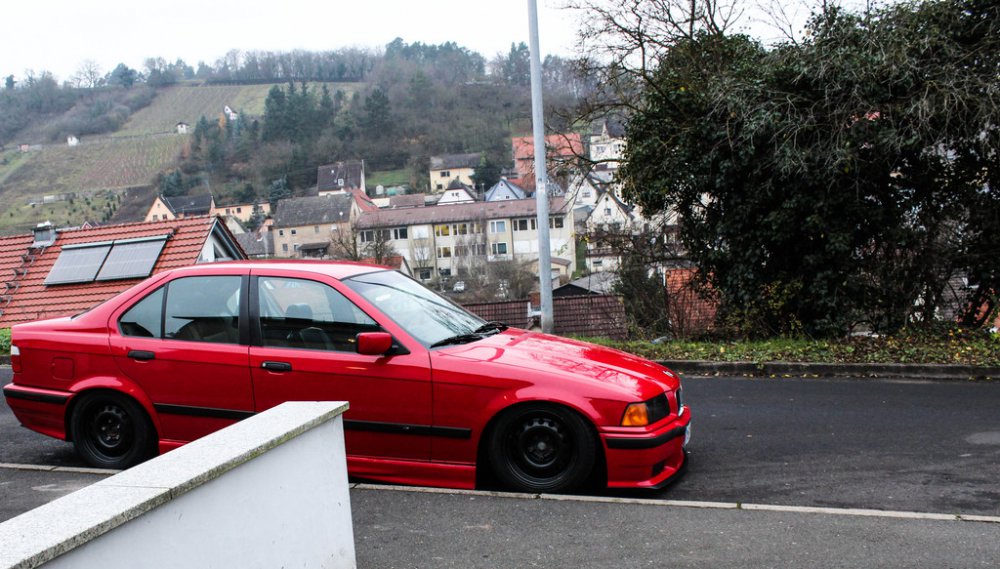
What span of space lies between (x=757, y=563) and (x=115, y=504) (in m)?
3.20

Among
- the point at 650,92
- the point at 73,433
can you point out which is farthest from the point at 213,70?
the point at 73,433

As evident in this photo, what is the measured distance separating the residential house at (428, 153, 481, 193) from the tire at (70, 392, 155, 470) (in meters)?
52.2

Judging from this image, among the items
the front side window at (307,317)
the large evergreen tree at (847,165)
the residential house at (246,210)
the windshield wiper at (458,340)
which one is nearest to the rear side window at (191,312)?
the front side window at (307,317)

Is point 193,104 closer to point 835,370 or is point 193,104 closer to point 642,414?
point 835,370

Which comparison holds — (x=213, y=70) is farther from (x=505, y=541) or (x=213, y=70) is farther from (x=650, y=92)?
(x=505, y=541)

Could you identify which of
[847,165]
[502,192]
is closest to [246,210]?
[502,192]

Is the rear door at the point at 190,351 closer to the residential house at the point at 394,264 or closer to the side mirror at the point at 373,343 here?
the side mirror at the point at 373,343

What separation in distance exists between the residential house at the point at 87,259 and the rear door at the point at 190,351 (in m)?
12.5

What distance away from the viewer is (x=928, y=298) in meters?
13.3

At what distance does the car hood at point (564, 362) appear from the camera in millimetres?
5539

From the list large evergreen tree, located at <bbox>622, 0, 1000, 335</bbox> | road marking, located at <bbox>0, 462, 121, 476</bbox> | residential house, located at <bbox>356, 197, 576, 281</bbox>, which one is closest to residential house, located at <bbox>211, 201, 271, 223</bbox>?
residential house, located at <bbox>356, 197, 576, 281</bbox>

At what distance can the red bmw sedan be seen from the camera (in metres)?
5.50

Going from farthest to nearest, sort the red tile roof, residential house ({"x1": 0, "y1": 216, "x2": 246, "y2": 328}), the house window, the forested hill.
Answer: the house window
the forested hill
the red tile roof
residential house ({"x1": 0, "y1": 216, "x2": 246, "y2": 328})

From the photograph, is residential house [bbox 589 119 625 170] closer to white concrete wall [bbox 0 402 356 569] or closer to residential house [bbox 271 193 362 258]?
white concrete wall [bbox 0 402 356 569]
